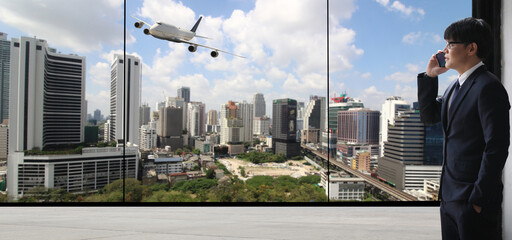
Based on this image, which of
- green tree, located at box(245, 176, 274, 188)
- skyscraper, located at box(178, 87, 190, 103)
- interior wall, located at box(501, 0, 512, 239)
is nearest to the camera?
interior wall, located at box(501, 0, 512, 239)

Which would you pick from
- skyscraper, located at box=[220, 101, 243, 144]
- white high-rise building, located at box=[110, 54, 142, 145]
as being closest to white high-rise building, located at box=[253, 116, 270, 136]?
skyscraper, located at box=[220, 101, 243, 144]

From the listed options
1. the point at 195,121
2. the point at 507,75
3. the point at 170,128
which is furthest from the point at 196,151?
the point at 507,75

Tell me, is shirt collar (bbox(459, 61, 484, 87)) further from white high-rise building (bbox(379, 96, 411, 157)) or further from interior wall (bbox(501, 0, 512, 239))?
white high-rise building (bbox(379, 96, 411, 157))

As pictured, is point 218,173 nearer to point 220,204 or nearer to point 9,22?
point 220,204

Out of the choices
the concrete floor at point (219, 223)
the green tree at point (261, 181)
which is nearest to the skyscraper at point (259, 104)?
the green tree at point (261, 181)

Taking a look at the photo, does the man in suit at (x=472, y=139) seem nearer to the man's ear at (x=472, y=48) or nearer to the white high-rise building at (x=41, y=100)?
the man's ear at (x=472, y=48)

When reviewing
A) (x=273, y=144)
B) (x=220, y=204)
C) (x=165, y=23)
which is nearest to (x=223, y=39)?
(x=165, y=23)

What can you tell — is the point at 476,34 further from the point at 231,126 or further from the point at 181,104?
the point at 181,104

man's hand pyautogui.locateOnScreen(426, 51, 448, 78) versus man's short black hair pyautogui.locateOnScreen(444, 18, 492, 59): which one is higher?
man's short black hair pyautogui.locateOnScreen(444, 18, 492, 59)
